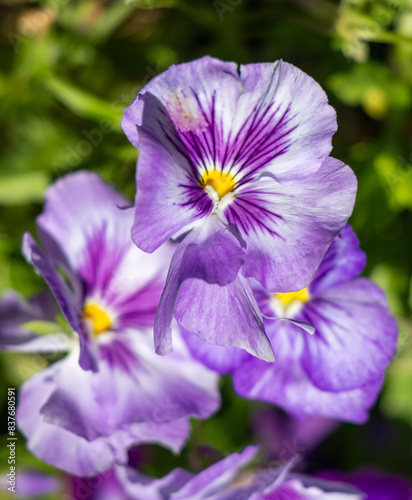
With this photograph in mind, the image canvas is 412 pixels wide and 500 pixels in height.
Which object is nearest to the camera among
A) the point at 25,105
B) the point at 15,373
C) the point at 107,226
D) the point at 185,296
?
the point at 185,296

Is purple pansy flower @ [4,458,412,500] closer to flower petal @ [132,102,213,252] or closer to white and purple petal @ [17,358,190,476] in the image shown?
white and purple petal @ [17,358,190,476]

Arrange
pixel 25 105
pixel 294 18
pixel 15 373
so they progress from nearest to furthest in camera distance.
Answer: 1. pixel 294 18
2. pixel 25 105
3. pixel 15 373

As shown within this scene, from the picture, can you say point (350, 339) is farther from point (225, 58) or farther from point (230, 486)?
point (225, 58)

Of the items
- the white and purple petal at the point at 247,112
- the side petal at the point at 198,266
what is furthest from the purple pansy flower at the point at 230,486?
the white and purple petal at the point at 247,112

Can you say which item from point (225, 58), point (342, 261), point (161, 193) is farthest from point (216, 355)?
point (225, 58)

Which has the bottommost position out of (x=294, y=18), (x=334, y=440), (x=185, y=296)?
(x=334, y=440)

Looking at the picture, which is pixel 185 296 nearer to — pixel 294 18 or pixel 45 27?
pixel 294 18

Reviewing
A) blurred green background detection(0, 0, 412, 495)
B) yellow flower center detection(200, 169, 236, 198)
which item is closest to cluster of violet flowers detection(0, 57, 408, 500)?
yellow flower center detection(200, 169, 236, 198)

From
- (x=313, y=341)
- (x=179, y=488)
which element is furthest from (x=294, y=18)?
(x=179, y=488)
